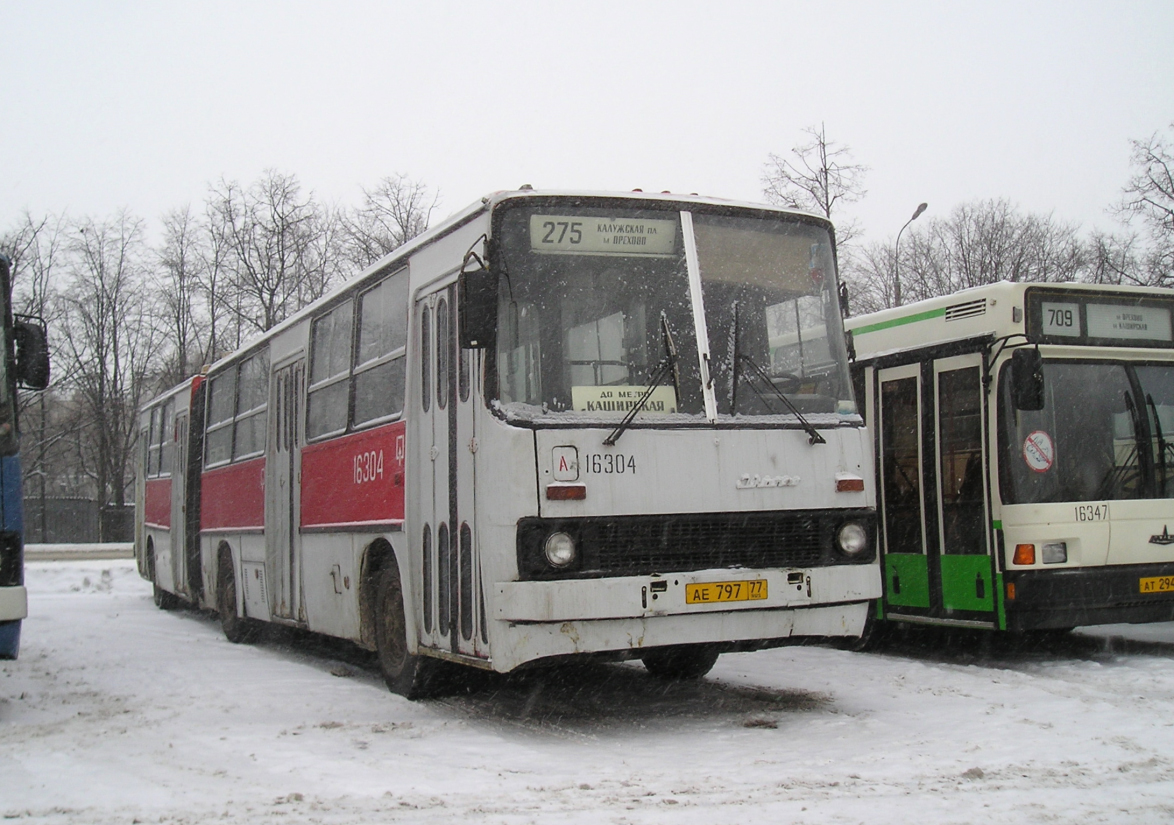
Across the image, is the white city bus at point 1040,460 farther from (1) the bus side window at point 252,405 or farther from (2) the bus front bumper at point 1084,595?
(1) the bus side window at point 252,405

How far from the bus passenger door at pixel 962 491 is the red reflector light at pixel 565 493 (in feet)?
15.3

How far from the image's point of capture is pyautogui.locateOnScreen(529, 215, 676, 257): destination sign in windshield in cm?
798

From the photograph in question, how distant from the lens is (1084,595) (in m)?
10.5

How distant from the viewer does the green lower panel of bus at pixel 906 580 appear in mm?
11500

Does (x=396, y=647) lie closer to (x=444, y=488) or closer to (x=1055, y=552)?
(x=444, y=488)

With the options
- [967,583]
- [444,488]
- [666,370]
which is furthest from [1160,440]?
[444,488]

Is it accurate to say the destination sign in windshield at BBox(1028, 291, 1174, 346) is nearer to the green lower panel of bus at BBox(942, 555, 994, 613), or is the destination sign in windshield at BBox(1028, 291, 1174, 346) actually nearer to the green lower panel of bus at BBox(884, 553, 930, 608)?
the green lower panel of bus at BBox(942, 555, 994, 613)

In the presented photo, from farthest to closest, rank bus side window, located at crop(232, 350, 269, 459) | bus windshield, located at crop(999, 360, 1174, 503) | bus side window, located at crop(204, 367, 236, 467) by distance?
bus side window, located at crop(204, 367, 236, 467) → bus side window, located at crop(232, 350, 269, 459) → bus windshield, located at crop(999, 360, 1174, 503)

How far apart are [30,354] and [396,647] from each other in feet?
10.8

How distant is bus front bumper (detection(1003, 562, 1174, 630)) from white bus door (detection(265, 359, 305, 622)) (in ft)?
20.5

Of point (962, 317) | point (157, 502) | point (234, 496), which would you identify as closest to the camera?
point (962, 317)

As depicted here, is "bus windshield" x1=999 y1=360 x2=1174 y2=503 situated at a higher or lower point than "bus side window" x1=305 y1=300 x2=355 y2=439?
lower

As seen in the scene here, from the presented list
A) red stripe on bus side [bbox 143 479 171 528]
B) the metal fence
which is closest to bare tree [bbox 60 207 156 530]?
the metal fence

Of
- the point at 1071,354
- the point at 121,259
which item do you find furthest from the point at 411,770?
the point at 121,259
